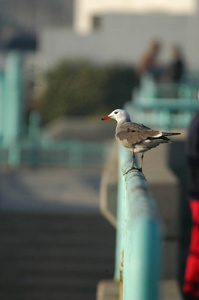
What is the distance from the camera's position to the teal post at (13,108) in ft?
77.6

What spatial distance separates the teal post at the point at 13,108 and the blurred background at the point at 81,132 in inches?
1.7

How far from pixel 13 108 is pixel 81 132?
11918mm

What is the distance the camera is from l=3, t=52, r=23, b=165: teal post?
23.6m

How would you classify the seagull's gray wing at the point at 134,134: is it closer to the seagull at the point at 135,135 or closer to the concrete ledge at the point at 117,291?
the seagull at the point at 135,135

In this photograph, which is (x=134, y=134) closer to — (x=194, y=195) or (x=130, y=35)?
(x=194, y=195)

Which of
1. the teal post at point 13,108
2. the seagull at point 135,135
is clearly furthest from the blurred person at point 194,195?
the teal post at point 13,108

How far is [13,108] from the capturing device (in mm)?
24688

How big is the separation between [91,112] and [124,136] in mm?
51248

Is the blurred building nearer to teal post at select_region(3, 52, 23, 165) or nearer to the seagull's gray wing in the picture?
teal post at select_region(3, 52, 23, 165)

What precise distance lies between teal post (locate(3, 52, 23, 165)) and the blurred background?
0.14ft

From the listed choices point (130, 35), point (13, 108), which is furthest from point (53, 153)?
point (130, 35)

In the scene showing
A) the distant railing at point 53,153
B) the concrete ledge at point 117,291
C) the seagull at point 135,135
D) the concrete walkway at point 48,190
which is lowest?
the distant railing at point 53,153

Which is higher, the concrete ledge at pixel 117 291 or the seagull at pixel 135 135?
the seagull at pixel 135 135

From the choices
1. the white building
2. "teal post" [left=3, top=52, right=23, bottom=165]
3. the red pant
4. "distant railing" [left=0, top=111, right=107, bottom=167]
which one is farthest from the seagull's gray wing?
the white building
